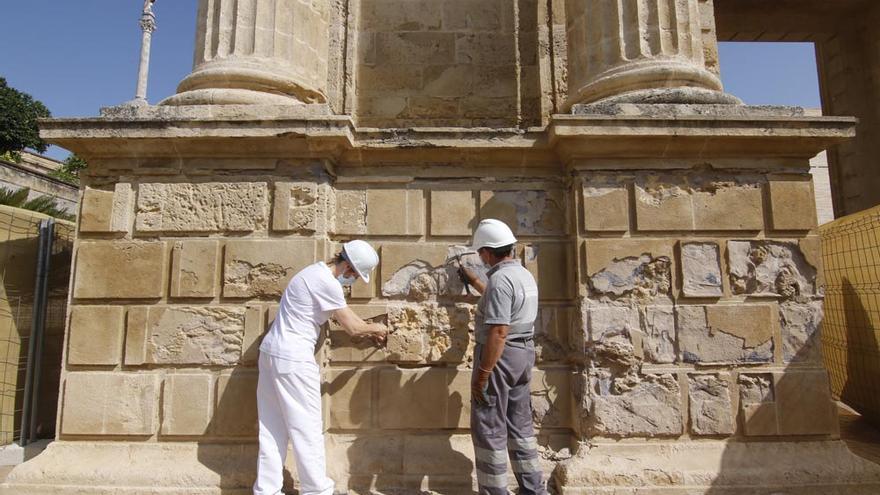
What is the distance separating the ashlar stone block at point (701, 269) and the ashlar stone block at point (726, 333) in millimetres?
125

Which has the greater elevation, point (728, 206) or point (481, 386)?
point (728, 206)

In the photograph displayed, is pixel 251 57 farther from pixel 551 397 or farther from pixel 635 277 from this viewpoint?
pixel 551 397

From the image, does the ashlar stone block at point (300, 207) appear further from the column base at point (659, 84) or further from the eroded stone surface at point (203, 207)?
the column base at point (659, 84)

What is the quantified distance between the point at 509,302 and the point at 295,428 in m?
1.62

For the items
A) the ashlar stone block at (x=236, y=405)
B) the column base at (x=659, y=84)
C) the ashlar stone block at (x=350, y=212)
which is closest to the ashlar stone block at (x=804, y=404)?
the column base at (x=659, y=84)

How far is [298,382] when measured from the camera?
3.63m

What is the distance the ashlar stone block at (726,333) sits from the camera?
4.20 m

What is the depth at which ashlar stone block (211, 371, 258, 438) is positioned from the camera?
4148 millimetres

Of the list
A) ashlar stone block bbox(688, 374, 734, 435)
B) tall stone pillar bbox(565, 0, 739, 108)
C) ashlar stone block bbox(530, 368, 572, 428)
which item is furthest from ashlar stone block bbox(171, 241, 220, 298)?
ashlar stone block bbox(688, 374, 734, 435)

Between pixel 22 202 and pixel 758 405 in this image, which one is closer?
pixel 758 405

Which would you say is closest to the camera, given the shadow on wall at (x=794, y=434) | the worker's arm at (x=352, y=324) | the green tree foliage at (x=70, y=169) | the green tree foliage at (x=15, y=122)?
the worker's arm at (x=352, y=324)

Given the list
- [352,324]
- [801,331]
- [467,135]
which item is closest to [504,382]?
[352,324]

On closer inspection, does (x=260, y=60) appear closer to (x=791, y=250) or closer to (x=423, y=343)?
(x=423, y=343)

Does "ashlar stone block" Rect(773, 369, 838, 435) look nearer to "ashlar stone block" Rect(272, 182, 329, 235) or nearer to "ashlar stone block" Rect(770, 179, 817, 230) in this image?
"ashlar stone block" Rect(770, 179, 817, 230)
